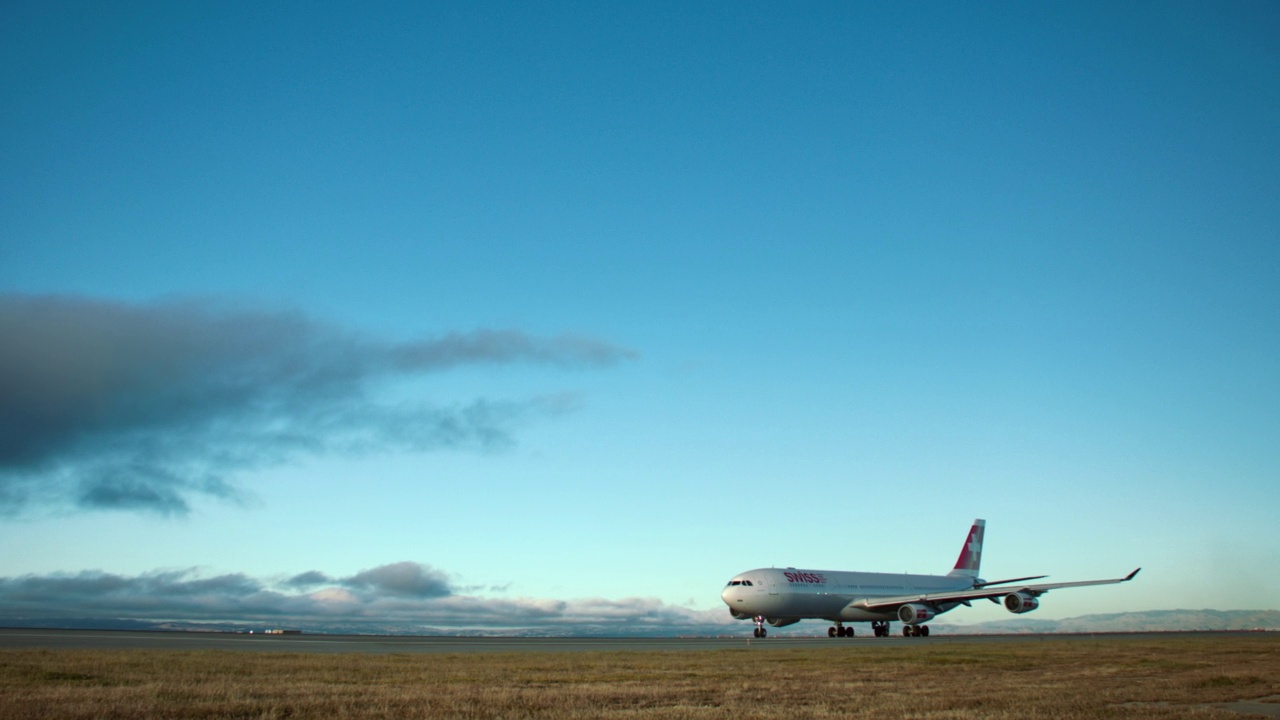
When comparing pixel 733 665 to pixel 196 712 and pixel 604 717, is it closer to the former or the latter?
pixel 604 717

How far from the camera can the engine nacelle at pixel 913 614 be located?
2736 inches

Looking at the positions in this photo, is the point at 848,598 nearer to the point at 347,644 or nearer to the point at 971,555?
the point at 971,555

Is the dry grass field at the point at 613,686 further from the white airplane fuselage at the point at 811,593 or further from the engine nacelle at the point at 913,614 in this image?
the engine nacelle at the point at 913,614

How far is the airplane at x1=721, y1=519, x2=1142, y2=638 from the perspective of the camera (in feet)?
216

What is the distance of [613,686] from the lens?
19953mm

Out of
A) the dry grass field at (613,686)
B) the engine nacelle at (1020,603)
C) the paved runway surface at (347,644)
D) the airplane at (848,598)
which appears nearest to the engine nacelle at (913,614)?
the airplane at (848,598)

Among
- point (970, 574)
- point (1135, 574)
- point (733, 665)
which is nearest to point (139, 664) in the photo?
point (733, 665)

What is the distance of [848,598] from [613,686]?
5627 cm

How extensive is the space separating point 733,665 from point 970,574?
75.1 m

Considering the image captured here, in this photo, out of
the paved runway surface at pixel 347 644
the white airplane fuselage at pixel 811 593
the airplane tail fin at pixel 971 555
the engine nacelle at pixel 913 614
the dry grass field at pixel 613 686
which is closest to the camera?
the dry grass field at pixel 613 686

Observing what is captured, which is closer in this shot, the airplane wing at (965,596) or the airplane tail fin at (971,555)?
the airplane wing at (965,596)

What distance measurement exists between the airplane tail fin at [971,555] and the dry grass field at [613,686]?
6471 centimetres

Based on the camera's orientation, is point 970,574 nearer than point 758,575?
No

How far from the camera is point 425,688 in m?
19.0
